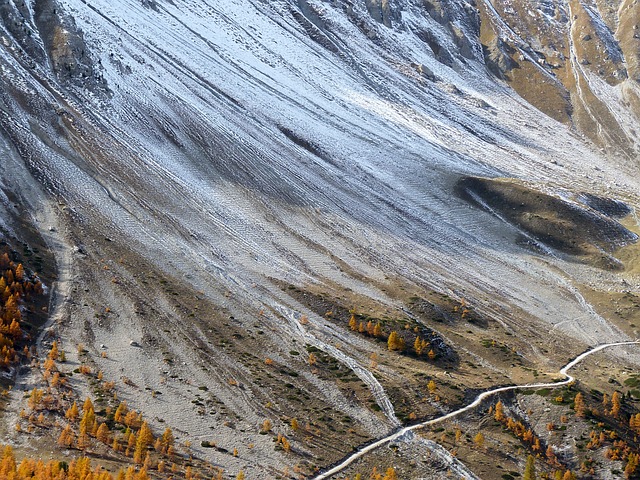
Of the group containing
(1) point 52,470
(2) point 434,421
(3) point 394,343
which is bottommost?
(1) point 52,470

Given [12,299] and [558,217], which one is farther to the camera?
[558,217]

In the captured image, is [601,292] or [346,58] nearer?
[601,292]

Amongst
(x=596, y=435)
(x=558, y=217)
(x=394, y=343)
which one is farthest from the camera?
(x=558, y=217)

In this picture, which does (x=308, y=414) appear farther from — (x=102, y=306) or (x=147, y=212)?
(x=147, y=212)

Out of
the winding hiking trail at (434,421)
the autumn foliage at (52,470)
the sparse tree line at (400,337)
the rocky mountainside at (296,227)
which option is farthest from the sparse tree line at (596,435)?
the autumn foliage at (52,470)

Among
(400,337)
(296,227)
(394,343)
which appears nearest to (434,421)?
(394,343)

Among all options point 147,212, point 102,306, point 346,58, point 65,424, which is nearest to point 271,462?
point 65,424

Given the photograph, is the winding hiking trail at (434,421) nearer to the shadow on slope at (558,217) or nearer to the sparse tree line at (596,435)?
the sparse tree line at (596,435)

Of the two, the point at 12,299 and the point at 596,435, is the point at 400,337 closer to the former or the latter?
the point at 596,435
